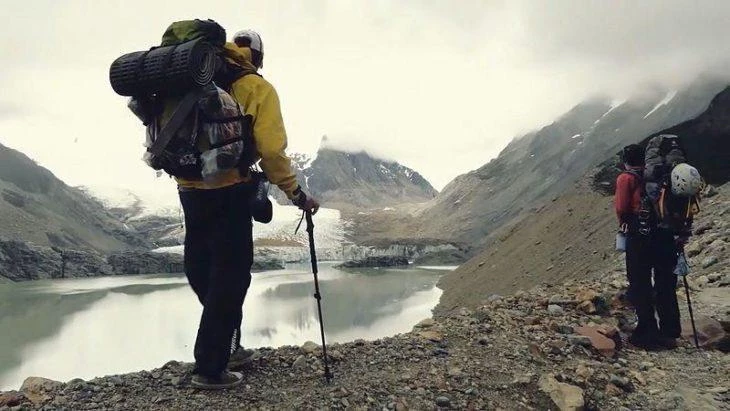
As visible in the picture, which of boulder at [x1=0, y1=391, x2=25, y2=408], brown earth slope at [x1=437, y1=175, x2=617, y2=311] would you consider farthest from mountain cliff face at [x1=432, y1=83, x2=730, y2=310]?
boulder at [x1=0, y1=391, x2=25, y2=408]

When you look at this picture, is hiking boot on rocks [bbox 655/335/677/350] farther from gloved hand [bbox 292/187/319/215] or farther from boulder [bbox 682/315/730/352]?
gloved hand [bbox 292/187/319/215]

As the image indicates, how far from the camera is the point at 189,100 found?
132 inches


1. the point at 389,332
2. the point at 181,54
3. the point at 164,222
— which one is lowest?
the point at 389,332

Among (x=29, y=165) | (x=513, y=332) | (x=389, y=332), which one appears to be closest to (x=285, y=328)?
(x=389, y=332)

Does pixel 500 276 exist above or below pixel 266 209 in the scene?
below

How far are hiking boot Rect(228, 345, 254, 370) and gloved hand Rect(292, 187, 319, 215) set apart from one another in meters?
1.29

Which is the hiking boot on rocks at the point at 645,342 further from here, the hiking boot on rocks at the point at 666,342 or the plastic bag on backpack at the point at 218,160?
the plastic bag on backpack at the point at 218,160

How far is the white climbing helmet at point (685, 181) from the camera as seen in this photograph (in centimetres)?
477

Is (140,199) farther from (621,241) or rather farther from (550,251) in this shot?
(621,241)

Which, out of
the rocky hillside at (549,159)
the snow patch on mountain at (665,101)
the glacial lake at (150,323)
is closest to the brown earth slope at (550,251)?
the glacial lake at (150,323)

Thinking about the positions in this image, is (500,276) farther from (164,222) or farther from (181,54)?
(164,222)

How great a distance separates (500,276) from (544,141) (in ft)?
267

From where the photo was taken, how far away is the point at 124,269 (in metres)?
64.2

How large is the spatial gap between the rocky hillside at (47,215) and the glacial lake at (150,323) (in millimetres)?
51082
